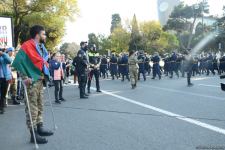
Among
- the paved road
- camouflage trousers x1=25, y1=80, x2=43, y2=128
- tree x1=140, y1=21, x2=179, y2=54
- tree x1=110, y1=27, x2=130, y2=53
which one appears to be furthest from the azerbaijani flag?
tree x1=110, y1=27, x2=130, y2=53

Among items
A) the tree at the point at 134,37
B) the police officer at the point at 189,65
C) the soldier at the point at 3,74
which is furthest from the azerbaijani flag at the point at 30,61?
the tree at the point at 134,37

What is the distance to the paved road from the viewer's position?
5.95 metres

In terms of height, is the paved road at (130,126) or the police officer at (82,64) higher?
the police officer at (82,64)

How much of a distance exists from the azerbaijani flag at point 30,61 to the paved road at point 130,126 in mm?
1214

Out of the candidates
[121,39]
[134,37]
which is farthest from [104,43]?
[134,37]

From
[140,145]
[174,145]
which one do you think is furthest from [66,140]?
[174,145]

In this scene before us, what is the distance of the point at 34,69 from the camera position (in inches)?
251

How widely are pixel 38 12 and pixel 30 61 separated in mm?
33097

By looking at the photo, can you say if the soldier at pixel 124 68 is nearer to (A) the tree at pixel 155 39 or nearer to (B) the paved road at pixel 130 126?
(B) the paved road at pixel 130 126

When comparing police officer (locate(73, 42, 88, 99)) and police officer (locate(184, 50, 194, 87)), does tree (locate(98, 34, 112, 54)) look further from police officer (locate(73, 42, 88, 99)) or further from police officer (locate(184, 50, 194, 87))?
police officer (locate(73, 42, 88, 99))

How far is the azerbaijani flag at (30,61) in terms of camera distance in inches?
247

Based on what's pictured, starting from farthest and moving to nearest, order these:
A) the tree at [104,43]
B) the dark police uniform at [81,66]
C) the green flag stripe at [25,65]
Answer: the tree at [104,43]
the dark police uniform at [81,66]
the green flag stripe at [25,65]

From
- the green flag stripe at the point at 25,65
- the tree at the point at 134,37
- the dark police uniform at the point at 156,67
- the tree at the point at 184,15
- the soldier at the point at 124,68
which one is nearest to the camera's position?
the green flag stripe at the point at 25,65

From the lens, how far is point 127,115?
29.0 ft
